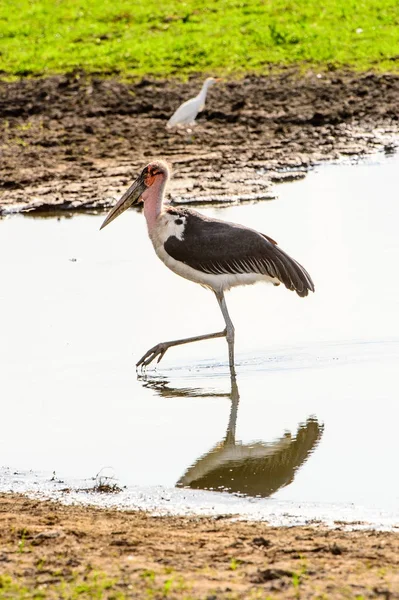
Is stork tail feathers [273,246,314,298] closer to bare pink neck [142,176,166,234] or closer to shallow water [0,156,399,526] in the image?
shallow water [0,156,399,526]

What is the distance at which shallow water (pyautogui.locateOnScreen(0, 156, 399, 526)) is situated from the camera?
20.6ft

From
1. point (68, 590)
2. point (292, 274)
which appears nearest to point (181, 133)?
point (292, 274)

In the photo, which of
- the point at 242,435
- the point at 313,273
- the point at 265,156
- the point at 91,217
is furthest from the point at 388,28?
the point at 242,435

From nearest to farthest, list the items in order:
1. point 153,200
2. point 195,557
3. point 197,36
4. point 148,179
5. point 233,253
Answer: point 195,557, point 233,253, point 153,200, point 148,179, point 197,36

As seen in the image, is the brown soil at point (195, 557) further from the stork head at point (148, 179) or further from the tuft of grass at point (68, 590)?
the stork head at point (148, 179)

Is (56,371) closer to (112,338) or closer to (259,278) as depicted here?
(112,338)

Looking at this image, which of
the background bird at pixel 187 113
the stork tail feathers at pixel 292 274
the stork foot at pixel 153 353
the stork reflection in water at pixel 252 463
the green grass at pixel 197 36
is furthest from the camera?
the green grass at pixel 197 36

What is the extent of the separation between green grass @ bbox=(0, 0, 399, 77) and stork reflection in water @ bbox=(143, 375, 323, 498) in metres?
13.0

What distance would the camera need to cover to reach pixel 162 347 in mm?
8273

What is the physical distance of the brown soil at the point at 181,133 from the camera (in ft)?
46.4

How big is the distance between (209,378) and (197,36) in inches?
554

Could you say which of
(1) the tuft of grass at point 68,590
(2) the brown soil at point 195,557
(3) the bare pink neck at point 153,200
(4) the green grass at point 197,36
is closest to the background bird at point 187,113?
(4) the green grass at point 197,36

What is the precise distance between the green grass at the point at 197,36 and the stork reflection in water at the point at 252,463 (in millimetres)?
12959

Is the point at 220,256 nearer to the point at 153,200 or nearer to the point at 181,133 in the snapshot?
the point at 153,200
